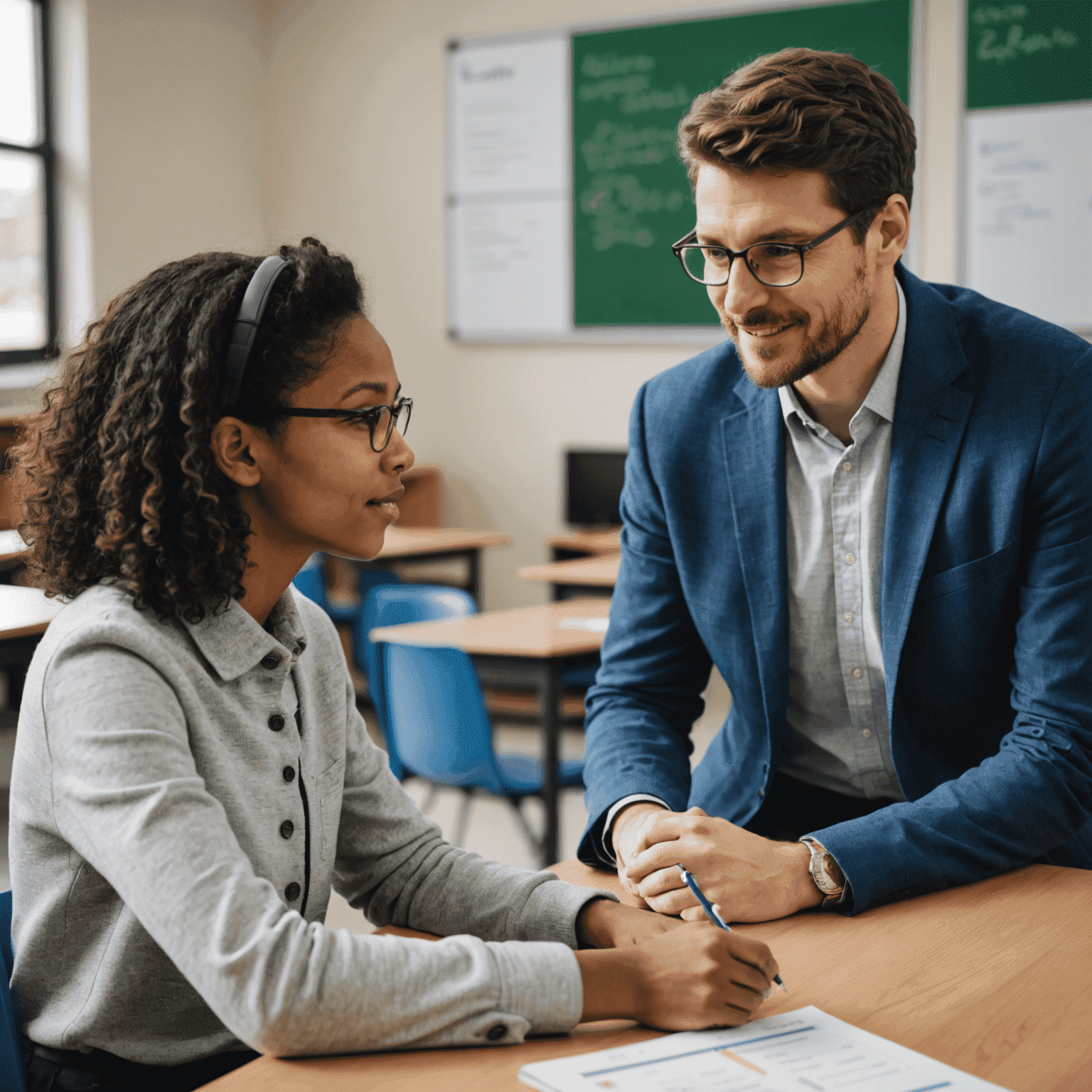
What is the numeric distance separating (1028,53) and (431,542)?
314 centimetres

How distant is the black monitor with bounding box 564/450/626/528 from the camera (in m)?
6.08

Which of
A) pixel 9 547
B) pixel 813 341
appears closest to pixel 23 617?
pixel 9 547

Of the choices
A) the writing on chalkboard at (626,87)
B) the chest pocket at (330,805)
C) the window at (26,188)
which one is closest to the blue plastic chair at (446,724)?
the chest pocket at (330,805)

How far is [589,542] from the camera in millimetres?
5688

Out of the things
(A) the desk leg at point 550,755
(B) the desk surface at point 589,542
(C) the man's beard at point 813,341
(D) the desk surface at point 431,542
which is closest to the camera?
(C) the man's beard at point 813,341

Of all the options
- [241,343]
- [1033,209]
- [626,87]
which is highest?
[626,87]

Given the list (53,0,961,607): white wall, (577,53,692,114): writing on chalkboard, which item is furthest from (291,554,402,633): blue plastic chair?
(577,53,692,114): writing on chalkboard

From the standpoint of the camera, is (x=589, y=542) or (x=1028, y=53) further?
(x=589, y=542)

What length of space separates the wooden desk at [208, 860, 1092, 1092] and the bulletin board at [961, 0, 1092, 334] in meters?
4.42

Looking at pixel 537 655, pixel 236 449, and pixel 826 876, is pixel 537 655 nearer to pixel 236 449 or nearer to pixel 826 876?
pixel 826 876

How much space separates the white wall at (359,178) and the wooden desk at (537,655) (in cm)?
283

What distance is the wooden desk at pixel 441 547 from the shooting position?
531cm

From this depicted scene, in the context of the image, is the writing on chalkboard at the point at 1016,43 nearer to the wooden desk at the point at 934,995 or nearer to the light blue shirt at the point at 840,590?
the light blue shirt at the point at 840,590

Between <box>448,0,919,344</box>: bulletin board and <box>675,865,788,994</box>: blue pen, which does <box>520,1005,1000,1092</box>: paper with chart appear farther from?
<box>448,0,919,344</box>: bulletin board
